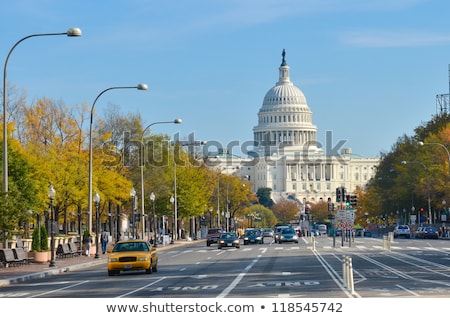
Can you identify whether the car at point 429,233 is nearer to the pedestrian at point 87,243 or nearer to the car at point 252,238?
the car at point 252,238

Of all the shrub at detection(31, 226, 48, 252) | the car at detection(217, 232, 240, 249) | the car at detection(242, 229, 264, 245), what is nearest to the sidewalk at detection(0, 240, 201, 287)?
the shrub at detection(31, 226, 48, 252)

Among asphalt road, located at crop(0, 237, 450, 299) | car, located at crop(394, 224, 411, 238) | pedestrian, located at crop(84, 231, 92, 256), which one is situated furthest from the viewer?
car, located at crop(394, 224, 411, 238)

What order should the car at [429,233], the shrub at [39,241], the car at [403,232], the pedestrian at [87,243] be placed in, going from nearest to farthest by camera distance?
the shrub at [39,241] → the pedestrian at [87,243] → the car at [429,233] → the car at [403,232]

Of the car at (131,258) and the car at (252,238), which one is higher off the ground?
the car at (252,238)

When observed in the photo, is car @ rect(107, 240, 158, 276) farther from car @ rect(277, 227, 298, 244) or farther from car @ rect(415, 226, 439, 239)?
car @ rect(415, 226, 439, 239)

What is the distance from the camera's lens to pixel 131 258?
135 feet

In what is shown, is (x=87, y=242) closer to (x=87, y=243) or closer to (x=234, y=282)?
(x=87, y=243)

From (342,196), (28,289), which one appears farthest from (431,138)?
(28,289)

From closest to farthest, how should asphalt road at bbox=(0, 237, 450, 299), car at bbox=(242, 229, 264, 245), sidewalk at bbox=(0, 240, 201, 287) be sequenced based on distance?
asphalt road at bbox=(0, 237, 450, 299)
sidewalk at bbox=(0, 240, 201, 287)
car at bbox=(242, 229, 264, 245)

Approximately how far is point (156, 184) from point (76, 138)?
67.0ft

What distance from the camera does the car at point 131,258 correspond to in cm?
4078

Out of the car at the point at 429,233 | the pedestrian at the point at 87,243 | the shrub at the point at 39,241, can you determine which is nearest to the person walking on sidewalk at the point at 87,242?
the pedestrian at the point at 87,243

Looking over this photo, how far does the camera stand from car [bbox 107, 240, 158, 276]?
40781mm

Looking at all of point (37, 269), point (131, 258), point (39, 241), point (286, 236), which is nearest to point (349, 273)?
point (131, 258)
